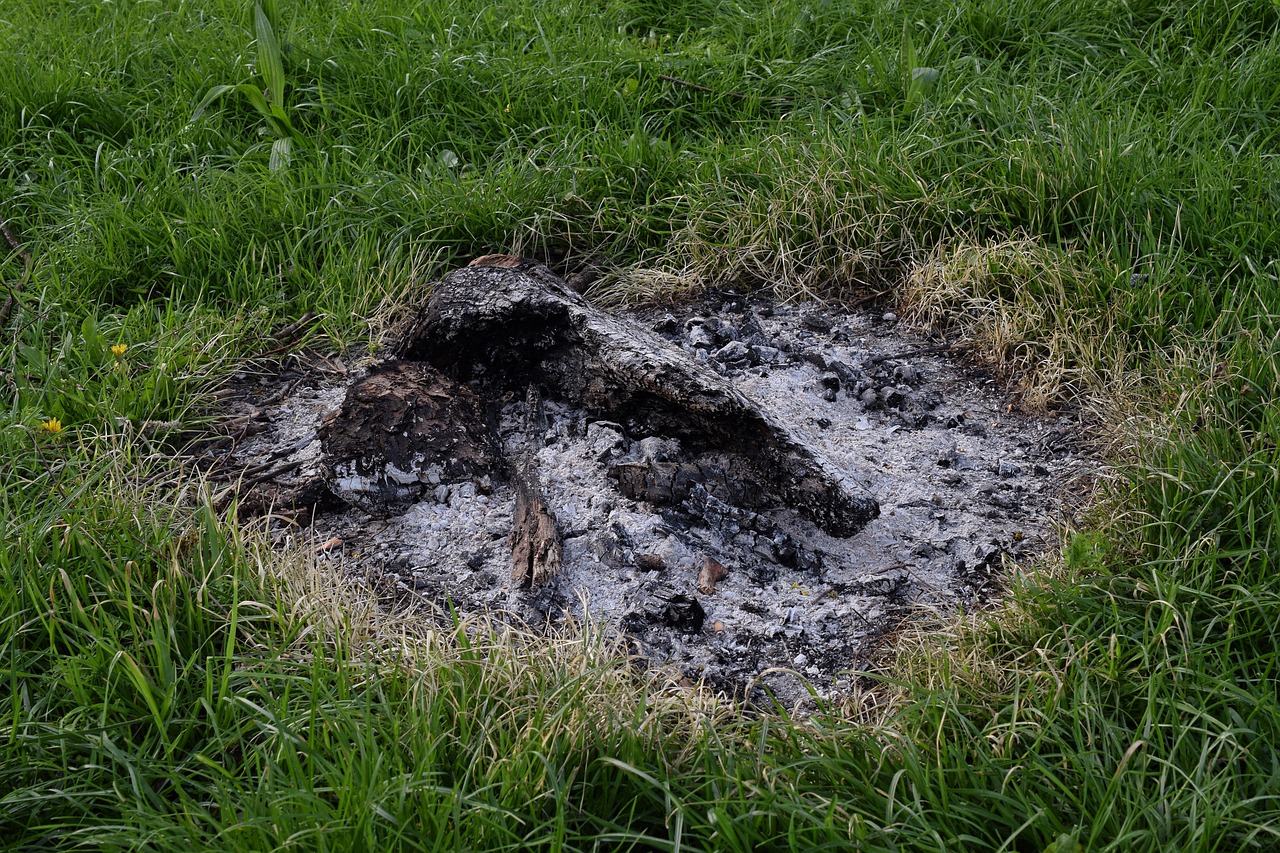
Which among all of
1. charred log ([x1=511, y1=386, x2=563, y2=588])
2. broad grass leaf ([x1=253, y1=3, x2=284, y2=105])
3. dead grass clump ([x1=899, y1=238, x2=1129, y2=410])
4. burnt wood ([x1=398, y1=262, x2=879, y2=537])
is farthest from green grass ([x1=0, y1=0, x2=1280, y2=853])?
burnt wood ([x1=398, y1=262, x2=879, y2=537])

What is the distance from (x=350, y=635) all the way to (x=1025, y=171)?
273 centimetres

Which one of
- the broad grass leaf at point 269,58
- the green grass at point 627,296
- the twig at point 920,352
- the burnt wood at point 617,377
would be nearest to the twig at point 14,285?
the green grass at point 627,296

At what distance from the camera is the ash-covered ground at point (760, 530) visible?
247 centimetres

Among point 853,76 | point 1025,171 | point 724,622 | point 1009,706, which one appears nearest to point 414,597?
point 724,622

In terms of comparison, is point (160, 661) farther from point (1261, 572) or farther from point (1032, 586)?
point (1261, 572)

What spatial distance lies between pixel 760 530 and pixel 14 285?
2776mm

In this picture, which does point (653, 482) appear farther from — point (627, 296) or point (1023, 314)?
point (1023, 314)

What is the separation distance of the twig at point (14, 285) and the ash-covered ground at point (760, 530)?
0.99 meters

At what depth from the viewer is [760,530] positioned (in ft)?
9.04

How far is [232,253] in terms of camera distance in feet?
12.1

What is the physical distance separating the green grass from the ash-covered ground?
225mm

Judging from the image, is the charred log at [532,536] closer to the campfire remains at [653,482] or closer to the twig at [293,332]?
the campfire remains at [653,482]

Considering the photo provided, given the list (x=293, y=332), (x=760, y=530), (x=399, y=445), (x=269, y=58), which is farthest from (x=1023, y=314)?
(x=269, y=58)

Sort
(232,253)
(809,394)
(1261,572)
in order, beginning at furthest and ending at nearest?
(232,253), (809,394), (1261,572)
